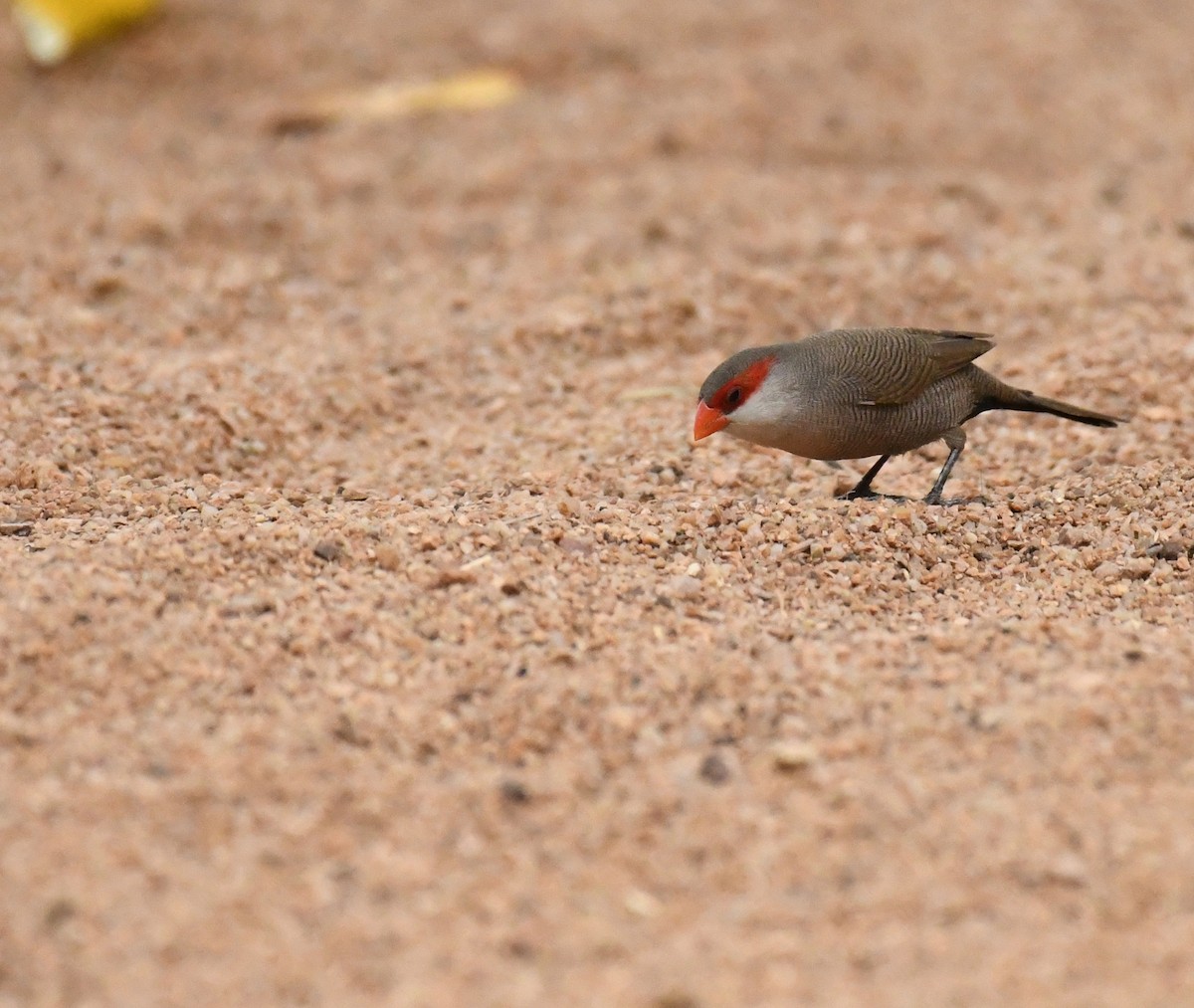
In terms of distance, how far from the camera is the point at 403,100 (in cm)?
888

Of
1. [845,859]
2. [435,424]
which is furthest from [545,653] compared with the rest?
[435,424]

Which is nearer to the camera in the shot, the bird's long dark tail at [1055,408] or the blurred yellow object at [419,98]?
the bird's long dark tail at [1055,408]

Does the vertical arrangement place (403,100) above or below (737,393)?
above

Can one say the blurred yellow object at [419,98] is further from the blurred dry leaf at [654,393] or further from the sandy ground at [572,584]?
the blurred dry leaf at [654,393]

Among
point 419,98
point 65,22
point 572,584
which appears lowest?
point 572,584

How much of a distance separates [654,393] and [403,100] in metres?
3.82

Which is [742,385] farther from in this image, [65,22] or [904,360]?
[65,22]

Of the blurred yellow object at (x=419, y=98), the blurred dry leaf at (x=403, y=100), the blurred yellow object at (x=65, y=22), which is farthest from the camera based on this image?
the blurred yellow object at (x=65, y=22)

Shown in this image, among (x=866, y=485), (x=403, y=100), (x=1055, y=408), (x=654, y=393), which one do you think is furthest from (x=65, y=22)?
(x=1055, y=408)

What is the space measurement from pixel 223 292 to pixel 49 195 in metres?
1.61

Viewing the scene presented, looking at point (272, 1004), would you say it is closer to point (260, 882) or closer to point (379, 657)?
point (260, 882)

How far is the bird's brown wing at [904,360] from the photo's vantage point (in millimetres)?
4703

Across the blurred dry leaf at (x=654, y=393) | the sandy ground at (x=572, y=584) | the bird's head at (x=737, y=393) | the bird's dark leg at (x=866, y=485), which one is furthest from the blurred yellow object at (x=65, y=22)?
the bird's dark leg at (x=866, y=485)

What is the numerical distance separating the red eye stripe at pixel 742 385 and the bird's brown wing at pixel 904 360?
28 cm
